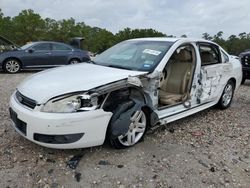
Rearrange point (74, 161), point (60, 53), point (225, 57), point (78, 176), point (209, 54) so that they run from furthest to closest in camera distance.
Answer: point (60, 53) < point (225, 57) < point (209, 54) < point (74, 161) < point (78, 176)

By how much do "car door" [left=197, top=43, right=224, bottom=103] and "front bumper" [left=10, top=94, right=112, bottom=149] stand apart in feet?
7.02

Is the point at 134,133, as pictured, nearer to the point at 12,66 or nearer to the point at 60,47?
the point at 12,66

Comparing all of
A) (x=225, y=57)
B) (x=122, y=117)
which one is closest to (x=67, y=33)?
(x=225, y=57)

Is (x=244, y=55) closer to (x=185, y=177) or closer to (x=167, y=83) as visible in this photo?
(x=167, y=83)

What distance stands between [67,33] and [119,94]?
35.9 metres

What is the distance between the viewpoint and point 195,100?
4.87 metres

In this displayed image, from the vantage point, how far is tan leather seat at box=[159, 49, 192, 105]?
4.91 meters

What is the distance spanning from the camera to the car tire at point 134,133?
3.67m

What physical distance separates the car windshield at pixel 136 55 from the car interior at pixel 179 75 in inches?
17.1

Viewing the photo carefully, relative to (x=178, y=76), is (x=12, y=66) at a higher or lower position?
lower

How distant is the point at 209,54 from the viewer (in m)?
5.34

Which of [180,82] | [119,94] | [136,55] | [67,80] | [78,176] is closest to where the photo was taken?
[78,176]

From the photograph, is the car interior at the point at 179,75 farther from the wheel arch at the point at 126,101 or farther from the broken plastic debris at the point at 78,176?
the broken plastic debris at the point at 78,176

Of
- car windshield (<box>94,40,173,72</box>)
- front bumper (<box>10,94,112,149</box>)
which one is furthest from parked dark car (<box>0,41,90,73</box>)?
front bumper (<box>10,94,112,149</box>)
